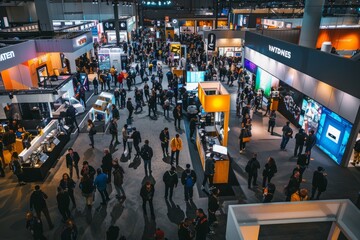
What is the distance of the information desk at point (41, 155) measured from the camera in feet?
29.4

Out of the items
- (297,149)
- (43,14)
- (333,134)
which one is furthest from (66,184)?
(43,14)

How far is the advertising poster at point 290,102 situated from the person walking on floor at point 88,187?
9.94 m

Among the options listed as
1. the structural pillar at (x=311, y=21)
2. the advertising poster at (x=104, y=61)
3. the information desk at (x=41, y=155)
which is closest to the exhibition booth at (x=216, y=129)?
the information desk at (x=41, y=155)

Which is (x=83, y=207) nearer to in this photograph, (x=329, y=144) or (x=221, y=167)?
(x=221, y=167)

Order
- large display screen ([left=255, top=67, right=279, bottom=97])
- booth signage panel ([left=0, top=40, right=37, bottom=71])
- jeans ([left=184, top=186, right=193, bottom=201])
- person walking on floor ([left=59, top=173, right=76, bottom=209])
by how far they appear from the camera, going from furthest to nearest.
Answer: large display screen ([left=255, top=67, right=279, bottom=97]) < booth signage panel ([left=0, top=40, right=37, bottom=71]) < jeans ([left=184, top=186, right=193, bottom=201]) < person walking on floor ([left=59, top=173, right=76, bottom=209])

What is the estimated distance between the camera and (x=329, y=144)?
34.8 ft

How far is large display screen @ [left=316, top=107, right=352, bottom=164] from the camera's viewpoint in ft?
32.0

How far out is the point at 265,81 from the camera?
54.3ft

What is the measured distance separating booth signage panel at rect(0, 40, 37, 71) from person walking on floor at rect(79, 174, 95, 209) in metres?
8.62

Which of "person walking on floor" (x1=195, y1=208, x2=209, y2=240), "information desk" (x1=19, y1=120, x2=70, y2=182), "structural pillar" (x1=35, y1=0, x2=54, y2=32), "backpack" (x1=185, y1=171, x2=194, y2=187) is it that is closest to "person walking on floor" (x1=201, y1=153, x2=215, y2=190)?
"backpack" (x1=185, y1=171, x2=194, y2=187)

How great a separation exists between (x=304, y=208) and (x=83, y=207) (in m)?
5.90

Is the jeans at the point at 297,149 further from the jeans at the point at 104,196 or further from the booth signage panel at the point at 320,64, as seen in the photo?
the jeans at the point at 104,196

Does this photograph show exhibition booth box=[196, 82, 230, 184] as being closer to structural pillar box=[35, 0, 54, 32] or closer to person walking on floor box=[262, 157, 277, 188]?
person walking on floor box=[262, 157, 277, 188]

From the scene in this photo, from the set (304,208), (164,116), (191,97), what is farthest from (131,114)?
(304,208)
